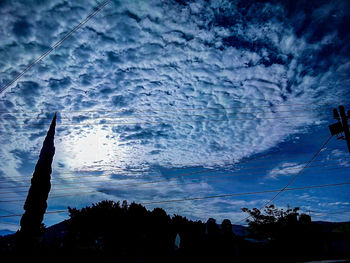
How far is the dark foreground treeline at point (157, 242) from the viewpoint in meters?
12.3

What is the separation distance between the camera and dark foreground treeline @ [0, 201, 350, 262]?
40.4 ft

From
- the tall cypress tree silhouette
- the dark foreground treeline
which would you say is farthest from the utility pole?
the tall cypress tree silhouette

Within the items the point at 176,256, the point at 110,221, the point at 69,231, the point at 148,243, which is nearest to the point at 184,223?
the point at 148,243

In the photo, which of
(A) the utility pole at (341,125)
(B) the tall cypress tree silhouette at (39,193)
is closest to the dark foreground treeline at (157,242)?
(B) the tall cypress tree silhouette at (39,193)

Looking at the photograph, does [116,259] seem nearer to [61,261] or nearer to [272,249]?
[61,261]

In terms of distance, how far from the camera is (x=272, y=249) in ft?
57.0

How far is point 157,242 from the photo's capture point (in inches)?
1580

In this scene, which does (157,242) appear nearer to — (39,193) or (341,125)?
(39,193)

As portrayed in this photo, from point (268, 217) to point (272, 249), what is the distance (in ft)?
103

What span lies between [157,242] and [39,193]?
97.9 feet

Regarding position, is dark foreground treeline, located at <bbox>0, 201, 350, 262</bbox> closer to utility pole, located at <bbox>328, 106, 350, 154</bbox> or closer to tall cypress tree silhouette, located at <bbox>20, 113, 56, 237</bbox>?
tall cypress tree silhouette, located at <bbox>20, 113, 56, 237</bbox>

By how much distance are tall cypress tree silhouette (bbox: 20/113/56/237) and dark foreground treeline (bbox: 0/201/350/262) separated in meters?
1.59

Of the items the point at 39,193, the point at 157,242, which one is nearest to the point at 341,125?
the point at 39,193

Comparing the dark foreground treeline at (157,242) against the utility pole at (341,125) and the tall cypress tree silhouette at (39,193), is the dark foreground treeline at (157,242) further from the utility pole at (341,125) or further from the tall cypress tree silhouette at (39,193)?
the utility pole at (341,125)
